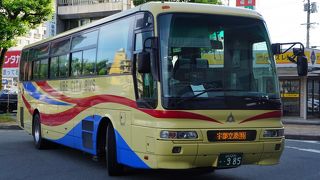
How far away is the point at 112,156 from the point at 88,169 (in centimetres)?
139

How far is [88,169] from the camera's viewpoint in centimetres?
1105

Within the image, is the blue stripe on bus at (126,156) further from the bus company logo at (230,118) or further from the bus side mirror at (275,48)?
the bus side mirror at (275,48)

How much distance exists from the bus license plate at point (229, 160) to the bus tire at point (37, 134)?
7580 mm

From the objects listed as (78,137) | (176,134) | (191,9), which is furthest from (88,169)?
(191,9)

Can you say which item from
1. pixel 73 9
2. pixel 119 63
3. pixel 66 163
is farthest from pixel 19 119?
pixel 73 9

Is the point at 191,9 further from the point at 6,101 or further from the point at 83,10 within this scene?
the point at 83,10

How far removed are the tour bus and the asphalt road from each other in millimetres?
852

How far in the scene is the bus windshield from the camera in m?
8.30

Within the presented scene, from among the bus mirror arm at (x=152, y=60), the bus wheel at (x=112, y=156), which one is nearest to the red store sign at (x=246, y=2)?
the bus wheel at (x=112, y=156)

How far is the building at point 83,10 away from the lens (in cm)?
3797

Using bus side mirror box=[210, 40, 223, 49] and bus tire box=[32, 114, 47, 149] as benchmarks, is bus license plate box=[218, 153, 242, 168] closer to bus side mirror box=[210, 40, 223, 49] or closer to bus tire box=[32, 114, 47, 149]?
bus side mirror box=[210, 40, 223, 49]

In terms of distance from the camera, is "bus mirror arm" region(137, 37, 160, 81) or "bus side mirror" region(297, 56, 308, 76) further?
"bus side mirror" region(297, 56, 308, 76)

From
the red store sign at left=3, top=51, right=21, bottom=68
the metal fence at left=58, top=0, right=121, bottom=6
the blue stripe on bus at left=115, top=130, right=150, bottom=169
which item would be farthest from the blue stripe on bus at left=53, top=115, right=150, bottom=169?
the metal fence at left=58, top=0, right=121, bottom=6

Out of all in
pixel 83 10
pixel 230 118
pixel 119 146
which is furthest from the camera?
pixel 83 10
